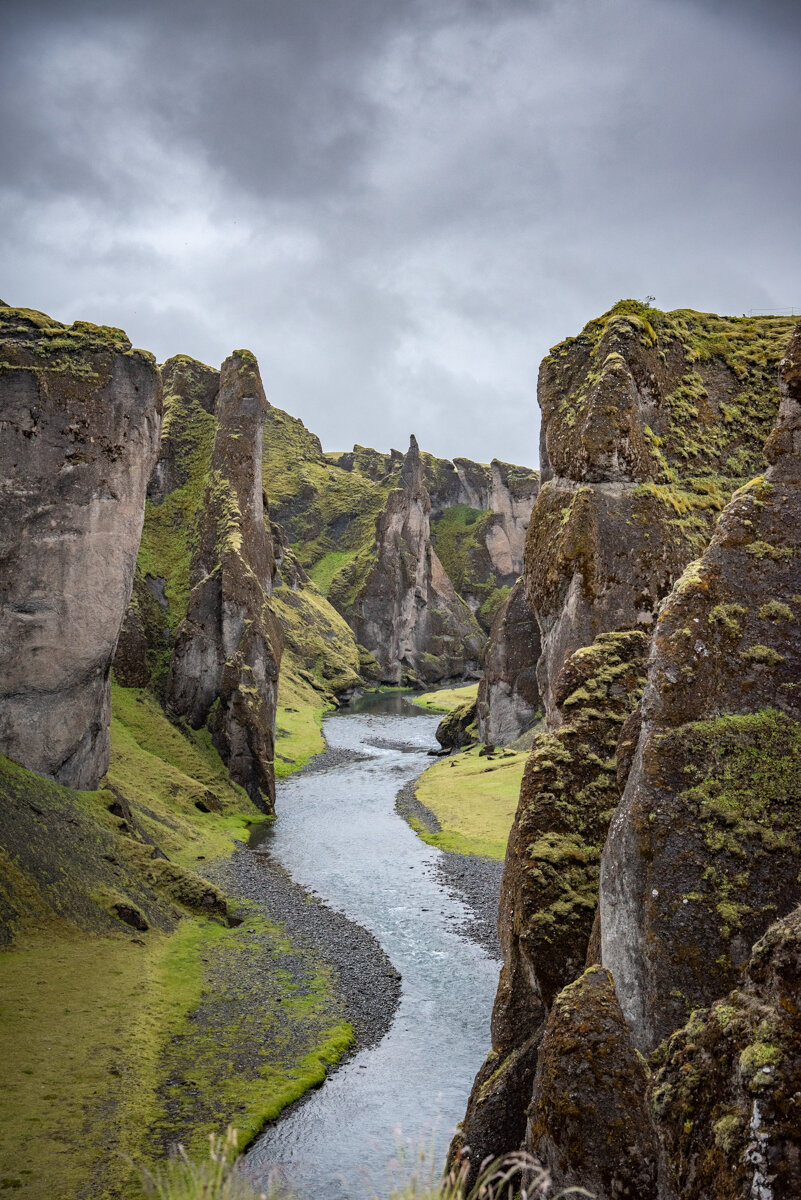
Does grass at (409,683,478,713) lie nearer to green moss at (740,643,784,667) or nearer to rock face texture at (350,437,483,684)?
rock face texture at (350,437,483,684)

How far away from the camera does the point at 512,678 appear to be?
6359cm

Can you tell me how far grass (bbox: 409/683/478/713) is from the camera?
104m

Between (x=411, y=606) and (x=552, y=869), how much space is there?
126967 millimetres

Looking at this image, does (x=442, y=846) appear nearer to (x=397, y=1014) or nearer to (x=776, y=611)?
(x=397, y=1014)

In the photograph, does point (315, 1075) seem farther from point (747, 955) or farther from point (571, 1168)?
point (747, 955)

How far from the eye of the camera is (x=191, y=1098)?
672 inches

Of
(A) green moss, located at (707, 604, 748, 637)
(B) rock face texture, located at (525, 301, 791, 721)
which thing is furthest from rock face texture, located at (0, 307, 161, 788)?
(A) green moss, located at (707, 604, 748, 637)

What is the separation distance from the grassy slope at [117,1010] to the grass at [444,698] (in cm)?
7172

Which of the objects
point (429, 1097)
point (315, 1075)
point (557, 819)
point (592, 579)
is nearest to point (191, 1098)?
point (315, 1075)

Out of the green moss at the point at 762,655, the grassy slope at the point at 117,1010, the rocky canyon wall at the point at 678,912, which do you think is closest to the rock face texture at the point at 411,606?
the grassy slope at the point at 117,1010

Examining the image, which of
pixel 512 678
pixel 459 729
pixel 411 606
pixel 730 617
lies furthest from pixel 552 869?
pixel 411 606

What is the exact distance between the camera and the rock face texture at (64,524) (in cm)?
2814

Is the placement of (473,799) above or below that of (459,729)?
below

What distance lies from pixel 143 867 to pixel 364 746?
43762 millimetres
